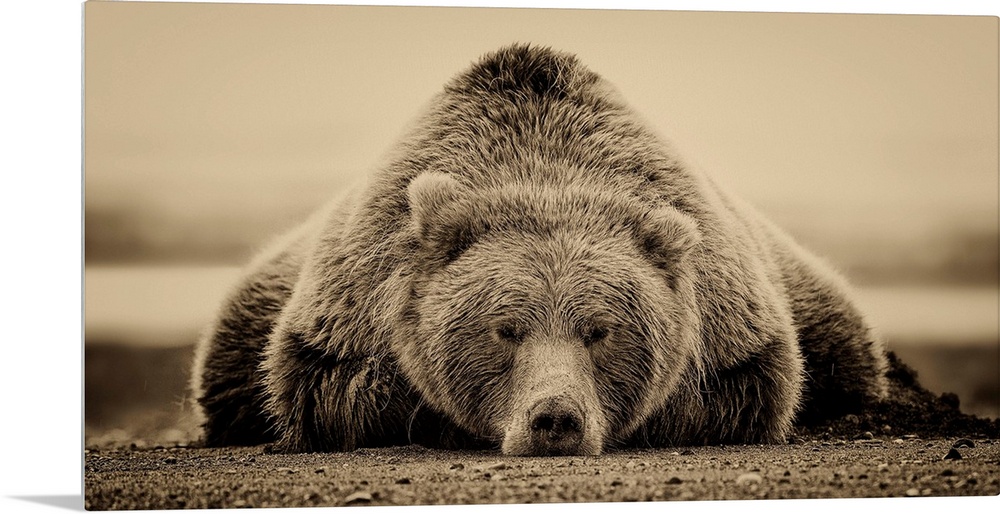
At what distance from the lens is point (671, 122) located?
909cm

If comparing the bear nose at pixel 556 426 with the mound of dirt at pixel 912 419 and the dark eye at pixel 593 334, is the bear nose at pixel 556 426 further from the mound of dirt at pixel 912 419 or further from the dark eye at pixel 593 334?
the mound of dirt at pixel 912 419

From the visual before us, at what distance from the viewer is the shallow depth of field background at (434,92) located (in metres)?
8.52

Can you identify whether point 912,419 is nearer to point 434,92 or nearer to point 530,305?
point 530,305

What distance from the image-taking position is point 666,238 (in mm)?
8391

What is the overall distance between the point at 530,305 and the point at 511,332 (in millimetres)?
212

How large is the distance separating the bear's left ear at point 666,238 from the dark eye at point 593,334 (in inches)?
28.0

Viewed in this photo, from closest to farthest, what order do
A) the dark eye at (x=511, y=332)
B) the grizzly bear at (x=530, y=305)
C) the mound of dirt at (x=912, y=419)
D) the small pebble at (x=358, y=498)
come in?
the small pebble at (x=358, y=498)
the dark eye at (x=511, y=332)
the grizzly bear at (x=530, y=305)
the mound of dirt at (x=912, y=419)

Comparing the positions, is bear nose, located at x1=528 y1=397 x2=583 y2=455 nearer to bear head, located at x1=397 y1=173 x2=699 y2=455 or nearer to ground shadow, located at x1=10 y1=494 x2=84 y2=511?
bear head, located at x1=397 y1=173 x2=699 y2=455

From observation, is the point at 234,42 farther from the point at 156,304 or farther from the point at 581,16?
the point at 581,16

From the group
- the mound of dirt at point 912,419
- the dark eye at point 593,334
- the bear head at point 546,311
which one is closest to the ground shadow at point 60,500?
the bear head at point 546,311

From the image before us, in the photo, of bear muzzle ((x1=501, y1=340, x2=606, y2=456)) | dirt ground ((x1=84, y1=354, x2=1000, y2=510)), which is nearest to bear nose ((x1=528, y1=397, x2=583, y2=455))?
bear muzzle ((x1=501, y1=340, x2=606, y2=456))

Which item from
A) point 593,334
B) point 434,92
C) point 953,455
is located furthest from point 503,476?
point 953,455

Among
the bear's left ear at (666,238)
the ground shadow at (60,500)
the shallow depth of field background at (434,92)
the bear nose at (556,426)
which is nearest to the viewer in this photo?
the bear nose at (556,426)

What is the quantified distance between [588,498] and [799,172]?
10.1ft
